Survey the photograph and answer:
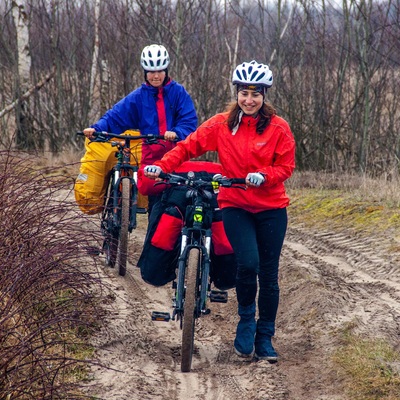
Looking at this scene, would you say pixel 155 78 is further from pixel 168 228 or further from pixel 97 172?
Answer: pixel 168 228

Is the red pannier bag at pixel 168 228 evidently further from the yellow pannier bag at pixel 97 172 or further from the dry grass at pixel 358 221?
the yellow pannier bag at pixel 97 172

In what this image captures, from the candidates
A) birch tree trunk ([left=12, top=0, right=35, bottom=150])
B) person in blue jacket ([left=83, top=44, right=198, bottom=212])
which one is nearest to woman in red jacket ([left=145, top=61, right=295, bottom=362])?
person in blue jacket ([left=83, top=44, right=198, bottom=212])

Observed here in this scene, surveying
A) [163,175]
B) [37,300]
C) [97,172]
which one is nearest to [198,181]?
[163,175]

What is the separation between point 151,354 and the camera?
5.96m

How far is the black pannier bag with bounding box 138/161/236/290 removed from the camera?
6.35m

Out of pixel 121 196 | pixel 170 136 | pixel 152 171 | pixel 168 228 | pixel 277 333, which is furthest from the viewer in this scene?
pixel 121 196

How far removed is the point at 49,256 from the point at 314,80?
10.2m

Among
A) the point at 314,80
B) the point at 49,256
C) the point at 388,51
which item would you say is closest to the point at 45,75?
the point at 314,80

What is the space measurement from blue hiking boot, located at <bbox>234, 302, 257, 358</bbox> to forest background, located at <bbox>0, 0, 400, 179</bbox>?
709 cm

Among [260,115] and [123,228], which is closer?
[260,115]

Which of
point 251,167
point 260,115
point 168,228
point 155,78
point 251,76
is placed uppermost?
point 251,76

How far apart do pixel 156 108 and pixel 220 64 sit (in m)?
7.43

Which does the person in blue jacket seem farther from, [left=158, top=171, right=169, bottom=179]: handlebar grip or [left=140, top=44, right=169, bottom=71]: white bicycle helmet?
[left=158, top=171, right=169, bottom=179]: handlebar grip

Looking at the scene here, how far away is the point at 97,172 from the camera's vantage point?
8586mm
